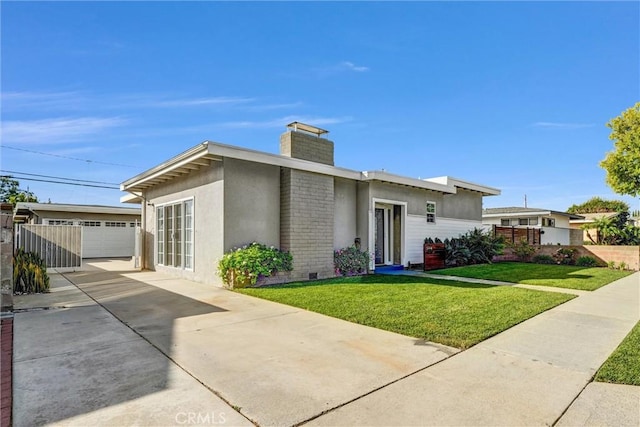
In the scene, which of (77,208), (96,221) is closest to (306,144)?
(77,208)

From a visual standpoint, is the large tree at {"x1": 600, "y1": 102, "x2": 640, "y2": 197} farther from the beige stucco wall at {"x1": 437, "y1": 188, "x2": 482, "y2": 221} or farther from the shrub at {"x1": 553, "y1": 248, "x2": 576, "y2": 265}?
the beige stucco wall at {"x1": 437, "y1": 188, "x2": 482, "y2": 221}

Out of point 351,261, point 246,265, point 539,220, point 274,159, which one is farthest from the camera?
point 539,220

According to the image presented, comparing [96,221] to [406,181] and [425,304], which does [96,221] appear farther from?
[425,304]

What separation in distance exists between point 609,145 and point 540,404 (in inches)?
1036

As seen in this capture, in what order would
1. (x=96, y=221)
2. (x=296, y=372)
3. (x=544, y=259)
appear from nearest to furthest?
1. (x=296, y=372)
2. (x=544, y=259)
3. (x=96, y=221)

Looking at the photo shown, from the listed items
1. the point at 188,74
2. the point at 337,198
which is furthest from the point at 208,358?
the point at 188,74

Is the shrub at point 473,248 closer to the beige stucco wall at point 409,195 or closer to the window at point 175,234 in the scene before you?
the beige stucco wall at point 409,195

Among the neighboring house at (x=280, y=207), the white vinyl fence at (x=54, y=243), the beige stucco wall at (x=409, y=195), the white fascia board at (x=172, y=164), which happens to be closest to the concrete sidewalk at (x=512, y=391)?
the neighboring house at (x=280, y=207)

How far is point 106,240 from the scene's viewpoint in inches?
802

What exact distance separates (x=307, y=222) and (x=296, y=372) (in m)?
6.59

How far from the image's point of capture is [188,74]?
12.1 metres

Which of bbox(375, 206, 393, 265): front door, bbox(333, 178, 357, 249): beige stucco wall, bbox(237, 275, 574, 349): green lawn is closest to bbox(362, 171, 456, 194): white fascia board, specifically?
bbox(333, 178, 357, 249): beige stucco wall

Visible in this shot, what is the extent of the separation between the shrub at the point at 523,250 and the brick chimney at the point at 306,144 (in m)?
10.4

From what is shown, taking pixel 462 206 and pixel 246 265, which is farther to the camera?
pixel 462 206
